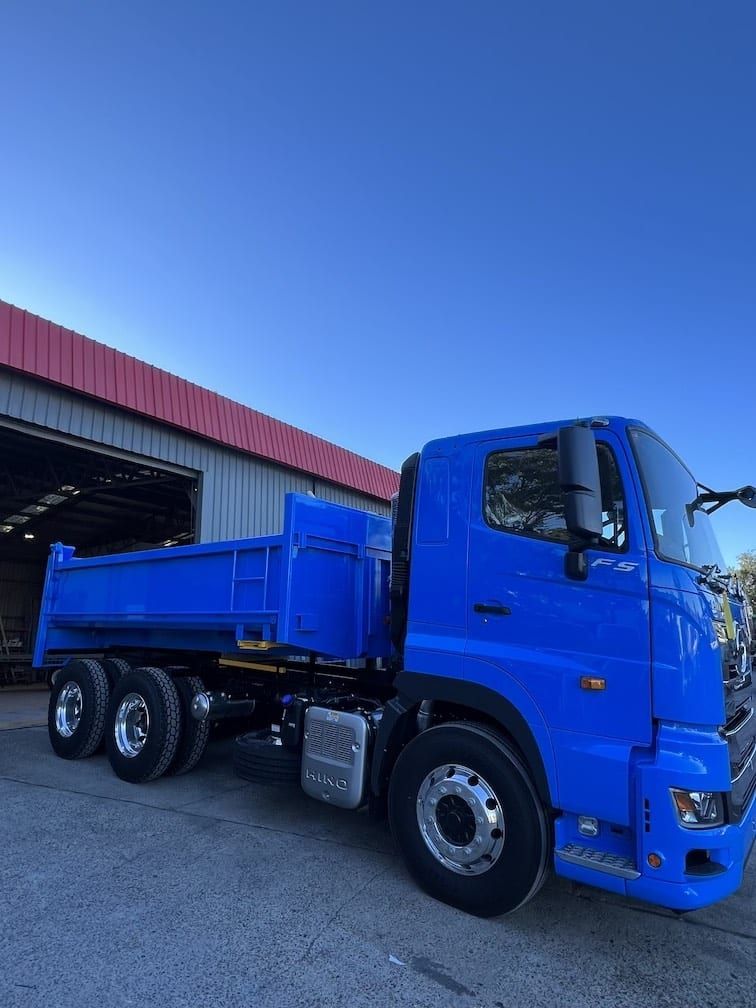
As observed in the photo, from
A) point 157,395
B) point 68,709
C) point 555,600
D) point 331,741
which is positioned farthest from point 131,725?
point 157,395

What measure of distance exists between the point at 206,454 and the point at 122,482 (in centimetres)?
422

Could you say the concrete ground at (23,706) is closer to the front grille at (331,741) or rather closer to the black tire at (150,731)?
the black tire at (150,731)

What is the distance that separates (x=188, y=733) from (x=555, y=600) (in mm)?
4130

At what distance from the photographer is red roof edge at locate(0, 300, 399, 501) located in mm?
9391

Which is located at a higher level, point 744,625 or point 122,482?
point 122,482

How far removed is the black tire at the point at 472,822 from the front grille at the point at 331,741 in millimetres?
469

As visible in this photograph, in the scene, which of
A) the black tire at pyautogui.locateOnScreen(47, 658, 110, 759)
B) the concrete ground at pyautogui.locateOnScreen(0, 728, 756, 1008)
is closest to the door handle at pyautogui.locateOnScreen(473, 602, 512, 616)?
the concrete ground at pyautogui.locateOnScreen(0, 728, 756, 1008)

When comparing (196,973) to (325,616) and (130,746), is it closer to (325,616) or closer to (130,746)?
(325,616)

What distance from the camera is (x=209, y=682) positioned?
654 centimetres

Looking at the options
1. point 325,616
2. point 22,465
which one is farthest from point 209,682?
point 22,465

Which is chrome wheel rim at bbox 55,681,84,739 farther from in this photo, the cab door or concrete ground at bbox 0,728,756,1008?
the cab door

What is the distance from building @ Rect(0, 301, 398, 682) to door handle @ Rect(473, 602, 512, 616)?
843cm

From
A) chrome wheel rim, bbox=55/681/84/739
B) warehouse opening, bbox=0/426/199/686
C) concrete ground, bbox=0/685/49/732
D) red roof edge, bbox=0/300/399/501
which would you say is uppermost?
red roof edge, bbox=0/300/399/501

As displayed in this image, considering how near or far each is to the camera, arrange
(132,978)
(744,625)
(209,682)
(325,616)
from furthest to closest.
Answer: (209,682)
(325,616)
(744,625)
(132,978)
